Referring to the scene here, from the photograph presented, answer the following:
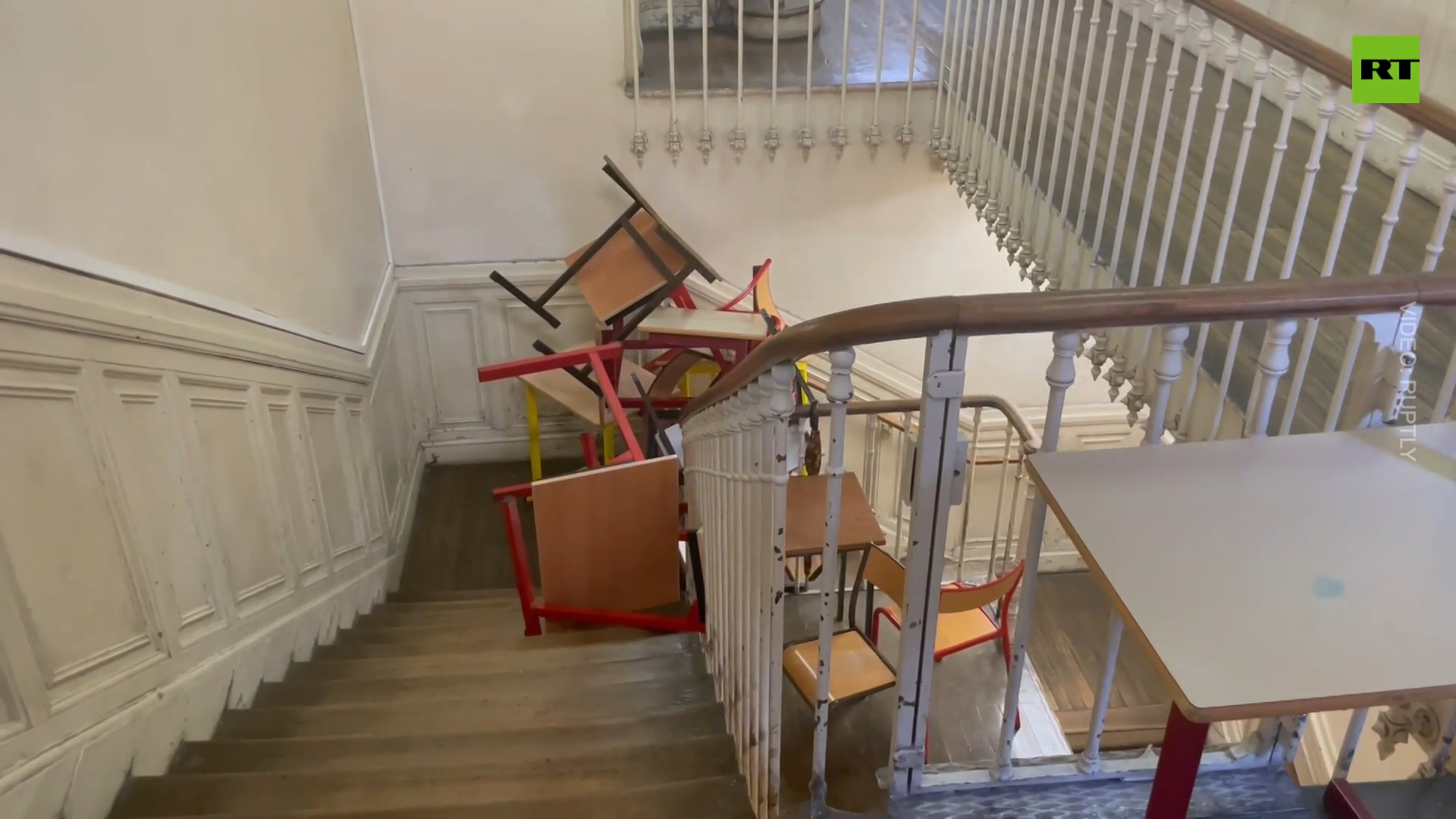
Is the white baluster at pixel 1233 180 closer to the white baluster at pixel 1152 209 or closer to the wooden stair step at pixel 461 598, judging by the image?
the white baluster at pixel 1152 209

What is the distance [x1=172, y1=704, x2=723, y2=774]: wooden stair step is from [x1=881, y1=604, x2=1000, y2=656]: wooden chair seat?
845 mm

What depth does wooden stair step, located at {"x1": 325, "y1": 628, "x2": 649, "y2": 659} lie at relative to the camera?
2.83 meters

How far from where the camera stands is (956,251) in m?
4.66

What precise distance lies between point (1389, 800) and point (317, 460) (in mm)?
2817

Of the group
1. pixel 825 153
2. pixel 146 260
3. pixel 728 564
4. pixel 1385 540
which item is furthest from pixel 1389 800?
pixel 825 153

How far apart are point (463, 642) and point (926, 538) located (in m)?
1.98

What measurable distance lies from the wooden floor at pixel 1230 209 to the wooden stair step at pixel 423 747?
158cm

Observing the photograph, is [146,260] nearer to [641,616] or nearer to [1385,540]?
[641,616]

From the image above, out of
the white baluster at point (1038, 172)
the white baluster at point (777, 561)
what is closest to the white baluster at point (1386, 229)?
the white baluster at point (777, 561)

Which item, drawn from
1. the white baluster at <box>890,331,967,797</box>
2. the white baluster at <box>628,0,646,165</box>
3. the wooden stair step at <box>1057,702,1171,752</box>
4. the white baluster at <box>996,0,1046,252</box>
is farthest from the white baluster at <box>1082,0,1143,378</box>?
the white baluster at <box>628,0,646,165</box>

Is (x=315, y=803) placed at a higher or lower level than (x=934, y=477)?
lower

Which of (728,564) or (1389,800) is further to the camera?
(728,564)

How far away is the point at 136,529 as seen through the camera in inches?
74.0

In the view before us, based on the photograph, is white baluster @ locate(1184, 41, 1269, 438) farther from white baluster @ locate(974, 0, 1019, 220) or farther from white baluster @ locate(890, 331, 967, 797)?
white baluster @ locate(974, 0, 1019, 220)
